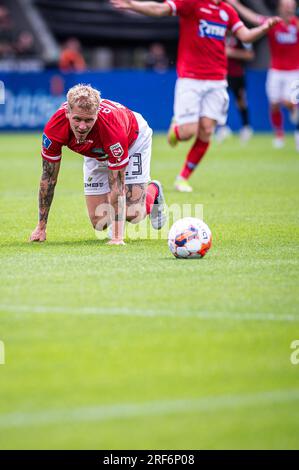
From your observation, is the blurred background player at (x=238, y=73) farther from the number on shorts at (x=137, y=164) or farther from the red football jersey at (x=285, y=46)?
the number on shorts at (x=137, y=164)

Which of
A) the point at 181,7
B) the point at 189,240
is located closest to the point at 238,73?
the point at 181,7

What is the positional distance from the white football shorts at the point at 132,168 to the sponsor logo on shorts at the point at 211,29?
4619 millimetres

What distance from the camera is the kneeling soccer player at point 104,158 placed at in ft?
29.8

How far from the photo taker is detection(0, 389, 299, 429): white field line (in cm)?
475

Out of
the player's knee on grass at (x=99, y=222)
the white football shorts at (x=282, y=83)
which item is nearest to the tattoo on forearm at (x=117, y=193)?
the player's knee on grass at (x=99, y=222)

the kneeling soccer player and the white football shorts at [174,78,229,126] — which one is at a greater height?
the white football shorts at [174,78,229,126]

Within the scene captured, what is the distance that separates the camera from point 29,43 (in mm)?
33281

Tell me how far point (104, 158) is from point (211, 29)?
5.43 meters

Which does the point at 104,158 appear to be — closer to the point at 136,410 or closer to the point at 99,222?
the point at 99,222

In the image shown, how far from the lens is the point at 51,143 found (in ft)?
31.2

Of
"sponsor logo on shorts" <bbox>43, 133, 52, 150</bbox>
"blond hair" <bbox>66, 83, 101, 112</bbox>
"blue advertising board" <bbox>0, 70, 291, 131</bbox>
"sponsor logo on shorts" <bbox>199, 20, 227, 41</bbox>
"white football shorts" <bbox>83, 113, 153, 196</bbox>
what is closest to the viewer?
"blond hair" <bbox>66, 83, 101, 112</bbox>

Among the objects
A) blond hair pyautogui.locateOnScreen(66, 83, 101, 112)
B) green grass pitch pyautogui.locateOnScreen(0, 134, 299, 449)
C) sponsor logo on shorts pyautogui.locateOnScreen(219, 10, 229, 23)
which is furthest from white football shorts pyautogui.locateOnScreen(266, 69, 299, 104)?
blond hair pyautogui.locateOnScreen(66, 83, 101, 112)

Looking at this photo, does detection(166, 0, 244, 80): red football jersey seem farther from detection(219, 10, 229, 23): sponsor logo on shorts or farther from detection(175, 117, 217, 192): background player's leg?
detection(175, 117, 217, 192): background player's leg
